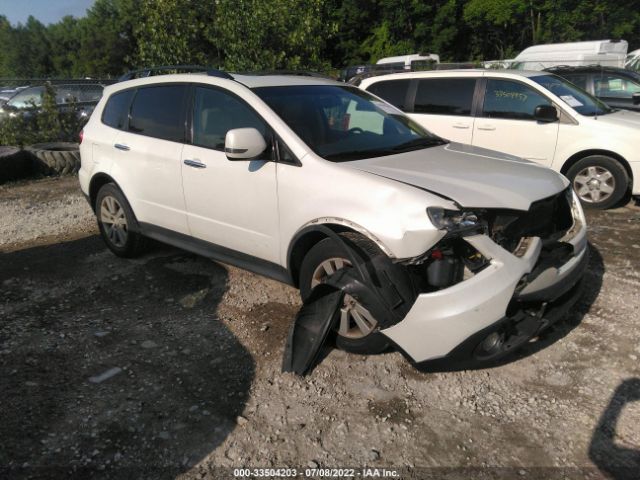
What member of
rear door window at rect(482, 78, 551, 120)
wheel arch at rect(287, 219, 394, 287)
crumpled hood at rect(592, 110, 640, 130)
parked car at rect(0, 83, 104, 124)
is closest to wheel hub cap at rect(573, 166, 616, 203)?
crumpled hood at rect(592, 110, 640, 130)

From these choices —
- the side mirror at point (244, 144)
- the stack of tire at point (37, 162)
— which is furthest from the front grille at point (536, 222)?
the stack of tire at point (37, 162)

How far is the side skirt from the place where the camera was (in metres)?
3.68

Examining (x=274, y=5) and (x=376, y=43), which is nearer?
(x=274, y=5)

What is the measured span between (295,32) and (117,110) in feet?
30.6

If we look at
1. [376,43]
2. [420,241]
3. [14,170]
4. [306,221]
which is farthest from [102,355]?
[376,43]

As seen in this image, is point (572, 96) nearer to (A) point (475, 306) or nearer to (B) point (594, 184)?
(B) point (594, 184)

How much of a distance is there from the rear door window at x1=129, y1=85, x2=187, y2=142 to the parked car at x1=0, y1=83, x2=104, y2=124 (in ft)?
23.4

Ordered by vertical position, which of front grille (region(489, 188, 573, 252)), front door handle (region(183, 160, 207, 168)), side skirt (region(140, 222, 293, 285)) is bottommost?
side skirt (region(140, 222, 293, 285))

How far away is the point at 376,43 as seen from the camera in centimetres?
4300

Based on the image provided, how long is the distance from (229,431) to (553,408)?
1.74 meters

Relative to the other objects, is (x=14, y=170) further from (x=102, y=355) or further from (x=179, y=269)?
(x=102, y=355)

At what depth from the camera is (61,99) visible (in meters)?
11.9

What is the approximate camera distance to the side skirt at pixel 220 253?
3682 millimetres

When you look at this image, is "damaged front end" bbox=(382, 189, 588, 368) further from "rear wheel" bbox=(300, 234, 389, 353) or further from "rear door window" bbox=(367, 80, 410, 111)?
"rear door window" bbox=(367, 80, 410, 111)
